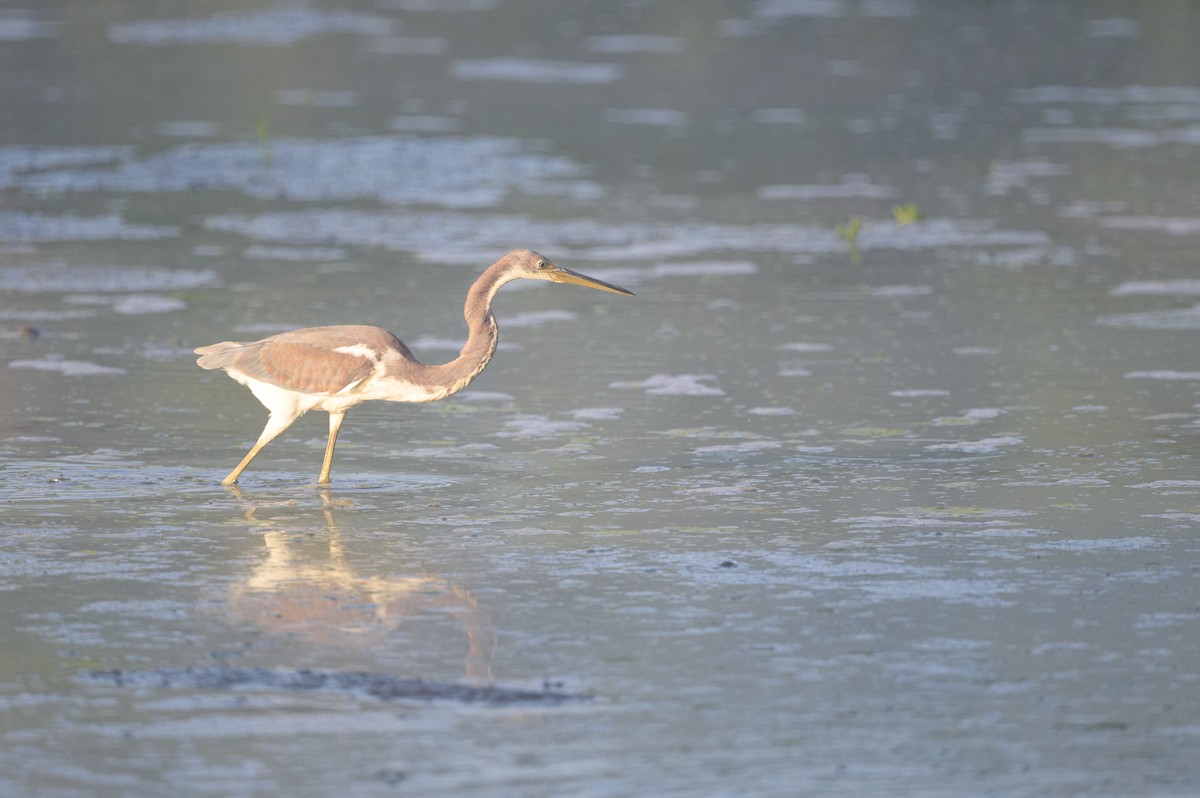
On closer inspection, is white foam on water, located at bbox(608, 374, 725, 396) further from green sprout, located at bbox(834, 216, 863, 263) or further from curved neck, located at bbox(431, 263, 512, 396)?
green sprout, located at bbox(834, 216, 863, 263)

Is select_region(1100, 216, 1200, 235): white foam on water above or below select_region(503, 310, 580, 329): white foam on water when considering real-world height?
above

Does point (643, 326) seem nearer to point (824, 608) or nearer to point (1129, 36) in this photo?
point (824, 608)

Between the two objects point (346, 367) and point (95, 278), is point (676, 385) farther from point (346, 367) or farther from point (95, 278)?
point (95, 278)

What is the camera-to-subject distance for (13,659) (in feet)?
20.5

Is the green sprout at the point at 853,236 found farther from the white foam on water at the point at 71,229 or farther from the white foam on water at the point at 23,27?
the white foam on water at the point at 23,27

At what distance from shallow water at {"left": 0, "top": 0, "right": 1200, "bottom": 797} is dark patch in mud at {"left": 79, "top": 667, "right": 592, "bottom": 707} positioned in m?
0.02

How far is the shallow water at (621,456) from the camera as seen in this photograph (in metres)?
5.65

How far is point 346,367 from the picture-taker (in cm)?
862

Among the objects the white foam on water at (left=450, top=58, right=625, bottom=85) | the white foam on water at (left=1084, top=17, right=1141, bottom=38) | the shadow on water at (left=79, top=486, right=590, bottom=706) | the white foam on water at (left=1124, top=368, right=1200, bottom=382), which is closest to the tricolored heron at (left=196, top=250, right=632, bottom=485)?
the shadow on water at (left=79, top=486, right=590, bottom=706)

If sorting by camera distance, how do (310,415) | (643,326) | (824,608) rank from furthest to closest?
(643,326), (310,415), (824,608)

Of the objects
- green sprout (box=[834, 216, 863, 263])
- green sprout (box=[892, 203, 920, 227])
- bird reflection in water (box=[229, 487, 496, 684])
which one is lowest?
bird reflection in water (box=[229, 487, 496, 684])

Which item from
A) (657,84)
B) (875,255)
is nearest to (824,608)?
(875,255)

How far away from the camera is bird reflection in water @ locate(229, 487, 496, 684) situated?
6.45 metres

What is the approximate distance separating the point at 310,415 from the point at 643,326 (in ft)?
8.48
